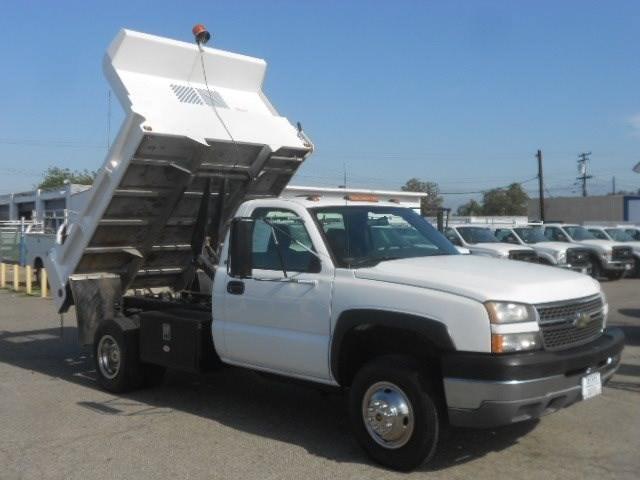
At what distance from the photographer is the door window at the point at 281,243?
610 cm

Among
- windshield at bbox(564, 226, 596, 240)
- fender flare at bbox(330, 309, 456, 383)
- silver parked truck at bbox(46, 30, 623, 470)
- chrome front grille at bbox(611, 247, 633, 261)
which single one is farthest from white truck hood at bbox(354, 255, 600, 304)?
windshield at bbox(564, 226, 596, 240)

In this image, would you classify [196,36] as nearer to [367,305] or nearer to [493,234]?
[367,305]

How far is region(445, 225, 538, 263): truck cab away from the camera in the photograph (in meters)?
19.1

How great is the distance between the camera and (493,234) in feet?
72.5

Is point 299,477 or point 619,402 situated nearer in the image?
point 299,477

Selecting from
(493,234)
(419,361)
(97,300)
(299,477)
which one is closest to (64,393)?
(97,300)

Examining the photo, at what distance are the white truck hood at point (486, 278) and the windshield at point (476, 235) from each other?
49.8 ft

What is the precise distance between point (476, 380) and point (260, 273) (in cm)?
220

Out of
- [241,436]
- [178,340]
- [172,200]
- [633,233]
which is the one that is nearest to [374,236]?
[241,436]

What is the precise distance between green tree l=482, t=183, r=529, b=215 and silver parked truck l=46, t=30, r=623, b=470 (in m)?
74.5

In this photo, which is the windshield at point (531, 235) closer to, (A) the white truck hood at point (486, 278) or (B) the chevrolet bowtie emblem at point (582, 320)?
(A) the white truck hood at point (486, 278)

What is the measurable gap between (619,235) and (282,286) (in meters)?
21.6

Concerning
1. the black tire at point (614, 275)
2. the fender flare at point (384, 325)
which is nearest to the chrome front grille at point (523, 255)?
the black tire at point (614, 275)

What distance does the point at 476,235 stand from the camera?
69.8ft
